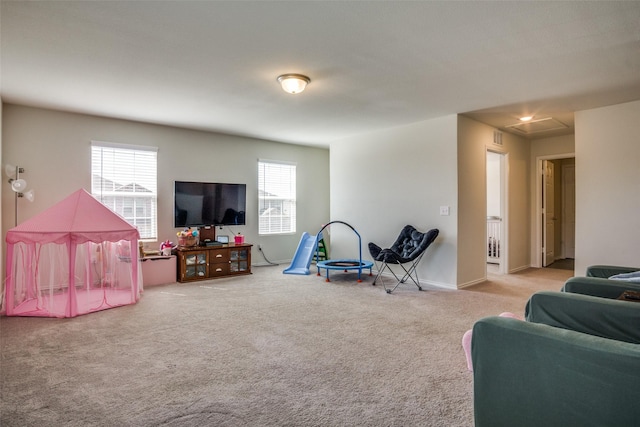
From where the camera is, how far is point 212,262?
5.77 meters

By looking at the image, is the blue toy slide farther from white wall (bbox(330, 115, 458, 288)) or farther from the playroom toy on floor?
white wall (bbox(330, 115, 458, 288))

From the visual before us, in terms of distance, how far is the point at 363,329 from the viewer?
10.9ft

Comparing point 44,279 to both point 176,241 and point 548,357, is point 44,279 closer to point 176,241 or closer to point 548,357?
point 176,241

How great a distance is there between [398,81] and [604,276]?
2564 mm

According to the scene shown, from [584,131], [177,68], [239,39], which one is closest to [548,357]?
[239,39]

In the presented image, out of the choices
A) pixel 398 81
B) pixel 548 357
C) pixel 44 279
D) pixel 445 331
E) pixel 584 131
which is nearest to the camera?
pixel 548 357

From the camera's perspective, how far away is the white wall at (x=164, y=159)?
187 inches

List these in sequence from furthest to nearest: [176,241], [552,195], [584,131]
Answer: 1. [552,195]
2. [176,241]
3. [584,131]

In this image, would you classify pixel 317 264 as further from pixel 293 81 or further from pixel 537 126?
pixel 537 126

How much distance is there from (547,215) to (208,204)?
654cm

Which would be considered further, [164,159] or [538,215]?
[538,215]

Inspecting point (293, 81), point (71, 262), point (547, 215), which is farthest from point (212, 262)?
point (547, 215)

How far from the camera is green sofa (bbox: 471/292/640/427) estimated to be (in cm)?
123

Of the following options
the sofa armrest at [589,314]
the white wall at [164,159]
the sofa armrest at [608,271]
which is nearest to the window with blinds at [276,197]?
the white wall at [164,159]
